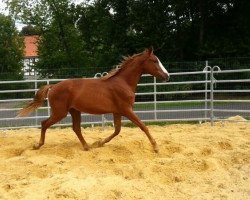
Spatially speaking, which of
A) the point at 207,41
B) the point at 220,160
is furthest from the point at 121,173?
the point at 207,41

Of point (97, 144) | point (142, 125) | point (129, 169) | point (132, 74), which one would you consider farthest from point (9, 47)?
point (129, 169)

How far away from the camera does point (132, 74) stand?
7.64m

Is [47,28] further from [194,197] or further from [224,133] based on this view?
[194,197]

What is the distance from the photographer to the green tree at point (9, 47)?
30.0 metres

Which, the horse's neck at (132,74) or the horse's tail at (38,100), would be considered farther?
the horse's tail at (38,100)

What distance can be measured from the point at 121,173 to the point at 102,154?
1.01 meters

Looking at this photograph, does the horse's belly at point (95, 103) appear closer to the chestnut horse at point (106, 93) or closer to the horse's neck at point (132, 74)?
the chestnut horse at point (106, 93)

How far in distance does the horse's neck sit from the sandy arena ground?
1.01 meters

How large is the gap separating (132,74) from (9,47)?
80.4 feet

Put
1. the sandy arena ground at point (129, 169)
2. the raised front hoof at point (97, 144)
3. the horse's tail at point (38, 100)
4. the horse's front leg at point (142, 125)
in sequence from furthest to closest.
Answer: the horse's tail at point (38, 100) < the raised front hoof at point (97, 144) < the horse's front leg at point (142, 125) < the sandy arena ground at point (129, 169)

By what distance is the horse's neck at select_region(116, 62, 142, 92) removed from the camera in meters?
7.62

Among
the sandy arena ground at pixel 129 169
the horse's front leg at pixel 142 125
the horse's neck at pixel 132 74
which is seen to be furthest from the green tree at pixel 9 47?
the horse's front leg at pixel 142 125

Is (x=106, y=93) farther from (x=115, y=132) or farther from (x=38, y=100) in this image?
(x=38, y=100)

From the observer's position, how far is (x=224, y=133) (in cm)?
927
